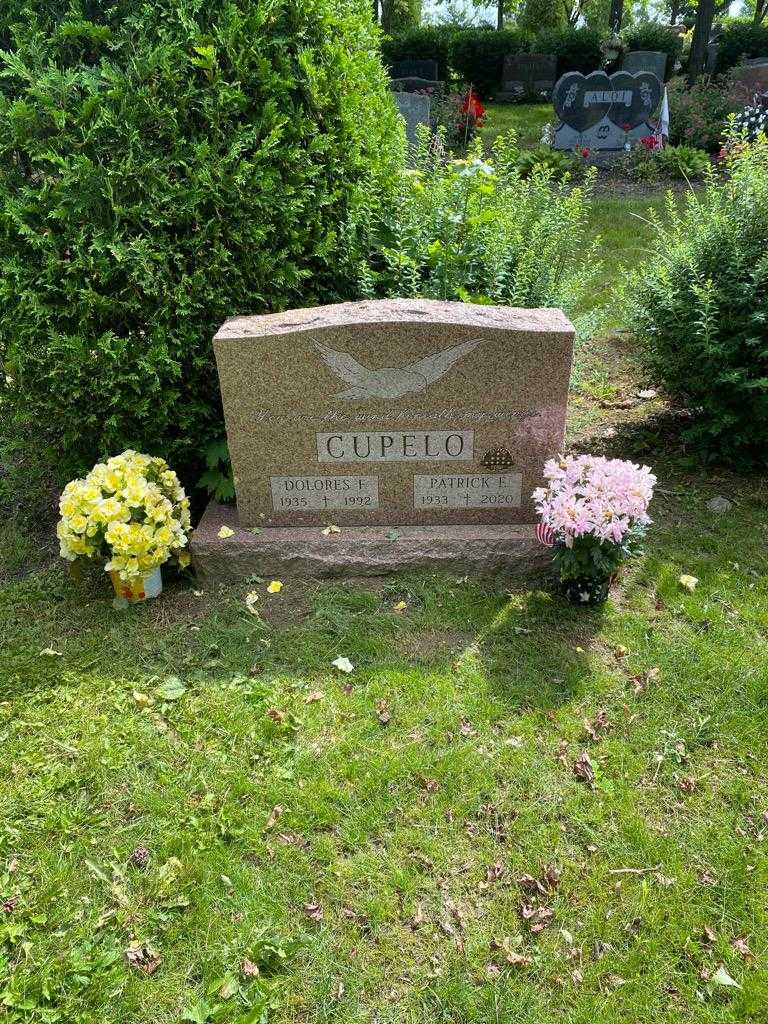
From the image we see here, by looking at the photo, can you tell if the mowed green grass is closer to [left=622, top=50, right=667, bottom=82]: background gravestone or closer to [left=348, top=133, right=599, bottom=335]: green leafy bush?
[left=348, top=133, right=599, bottom=335]: green leafy bush

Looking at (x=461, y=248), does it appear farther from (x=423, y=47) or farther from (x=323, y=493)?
(x=423, y=47)

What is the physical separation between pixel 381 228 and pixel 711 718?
3080 millimetres

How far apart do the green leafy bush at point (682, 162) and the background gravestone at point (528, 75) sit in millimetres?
11386

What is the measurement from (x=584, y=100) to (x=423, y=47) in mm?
13102

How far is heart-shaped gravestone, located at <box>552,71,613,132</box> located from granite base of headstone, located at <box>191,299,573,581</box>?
33.6 feet

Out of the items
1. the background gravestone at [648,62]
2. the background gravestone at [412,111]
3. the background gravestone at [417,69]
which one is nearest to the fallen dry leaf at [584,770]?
the background gravestone at [412,111]

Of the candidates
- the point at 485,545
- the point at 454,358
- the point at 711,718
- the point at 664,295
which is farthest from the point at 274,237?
the point at 711,718

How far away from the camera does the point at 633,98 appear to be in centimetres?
1216

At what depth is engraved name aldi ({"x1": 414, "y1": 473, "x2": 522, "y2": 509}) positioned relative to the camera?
155 inches

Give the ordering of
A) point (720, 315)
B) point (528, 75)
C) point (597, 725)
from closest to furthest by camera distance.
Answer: point (597, 725), point (720, 315), point (528, 75)

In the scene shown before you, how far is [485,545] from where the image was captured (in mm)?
3865

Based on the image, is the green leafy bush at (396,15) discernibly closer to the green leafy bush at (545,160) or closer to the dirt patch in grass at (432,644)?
the green leafy bush at (545,160)

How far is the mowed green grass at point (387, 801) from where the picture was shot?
230 cm

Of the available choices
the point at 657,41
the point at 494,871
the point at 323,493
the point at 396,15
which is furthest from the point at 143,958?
the point at 396,15
